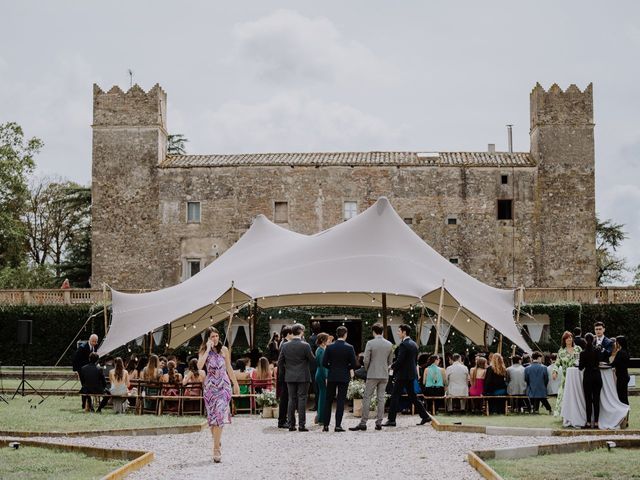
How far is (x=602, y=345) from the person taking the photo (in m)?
14.0

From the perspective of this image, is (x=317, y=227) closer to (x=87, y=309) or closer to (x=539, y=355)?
(x=87, y=309)

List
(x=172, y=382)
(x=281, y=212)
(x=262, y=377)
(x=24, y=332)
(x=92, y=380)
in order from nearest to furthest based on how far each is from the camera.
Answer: (x=172, y=382) → (x=92, y=380) → (x=262, y=377) → (x=24, y=332) → (x=281, y=212)

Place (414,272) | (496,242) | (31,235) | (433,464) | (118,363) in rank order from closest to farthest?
(433,464) < (118,363) < (414,272) < (496,242) < (31,235)

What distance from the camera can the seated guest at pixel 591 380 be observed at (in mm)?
13312

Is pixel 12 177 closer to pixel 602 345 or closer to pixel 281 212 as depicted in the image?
pixel 281 212

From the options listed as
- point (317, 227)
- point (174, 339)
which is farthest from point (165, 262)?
point (174, 339)

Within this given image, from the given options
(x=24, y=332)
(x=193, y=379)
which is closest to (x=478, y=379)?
(x=193, y=379)

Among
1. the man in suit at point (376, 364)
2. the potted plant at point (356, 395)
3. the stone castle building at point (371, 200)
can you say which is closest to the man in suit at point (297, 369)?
the man in suit at point (376, 364)

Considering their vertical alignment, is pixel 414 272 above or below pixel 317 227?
below

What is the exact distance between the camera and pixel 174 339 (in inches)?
906

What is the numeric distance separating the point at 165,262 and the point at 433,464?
32.8 meters

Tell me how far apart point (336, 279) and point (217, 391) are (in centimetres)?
799

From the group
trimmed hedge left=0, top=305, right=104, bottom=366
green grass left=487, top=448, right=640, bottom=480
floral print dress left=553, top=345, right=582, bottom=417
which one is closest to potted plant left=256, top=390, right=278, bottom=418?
floral print dress left=553, top=345, right=582, bottom=417

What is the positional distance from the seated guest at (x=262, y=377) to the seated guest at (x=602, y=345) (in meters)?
5.55
